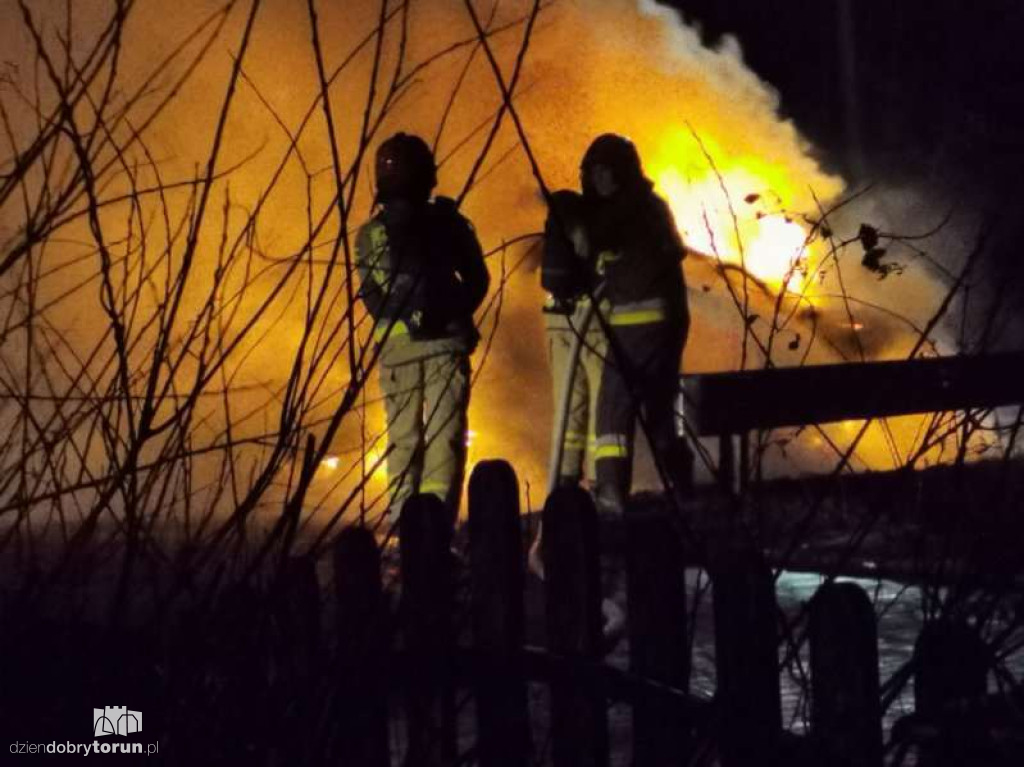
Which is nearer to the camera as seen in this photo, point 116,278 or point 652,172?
point 116,278

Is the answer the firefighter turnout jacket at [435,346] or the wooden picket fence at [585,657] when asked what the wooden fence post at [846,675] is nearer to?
the wooden picket fence at [585,657]

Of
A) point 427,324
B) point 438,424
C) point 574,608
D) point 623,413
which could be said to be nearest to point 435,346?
point 427,324

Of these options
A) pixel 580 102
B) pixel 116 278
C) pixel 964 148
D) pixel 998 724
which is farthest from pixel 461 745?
pixel 964 148

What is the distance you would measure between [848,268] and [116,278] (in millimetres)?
5628

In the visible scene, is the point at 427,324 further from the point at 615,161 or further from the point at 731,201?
the point at 731,201

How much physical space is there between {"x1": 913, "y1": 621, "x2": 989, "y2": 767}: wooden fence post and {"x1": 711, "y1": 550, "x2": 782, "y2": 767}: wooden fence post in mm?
473

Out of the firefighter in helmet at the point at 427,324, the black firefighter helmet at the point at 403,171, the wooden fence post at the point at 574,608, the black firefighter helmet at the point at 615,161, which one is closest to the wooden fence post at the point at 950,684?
the wooden fence post at the point at 574,608

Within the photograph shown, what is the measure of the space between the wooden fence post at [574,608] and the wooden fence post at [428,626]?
0.60ft

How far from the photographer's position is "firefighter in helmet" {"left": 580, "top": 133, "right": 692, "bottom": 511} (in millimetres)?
7824

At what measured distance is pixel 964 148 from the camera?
13922mm

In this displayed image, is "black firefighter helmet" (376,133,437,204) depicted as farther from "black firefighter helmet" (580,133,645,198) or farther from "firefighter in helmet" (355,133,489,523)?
"black firefighter helmet" (580,133,645,198)

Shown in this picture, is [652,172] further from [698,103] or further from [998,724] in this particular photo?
[998,724]

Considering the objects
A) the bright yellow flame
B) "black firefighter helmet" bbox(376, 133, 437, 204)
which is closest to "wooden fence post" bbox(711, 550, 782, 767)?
"black firefighter helmet" bbox(376, 133, 437, 204)

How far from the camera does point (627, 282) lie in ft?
26.2
